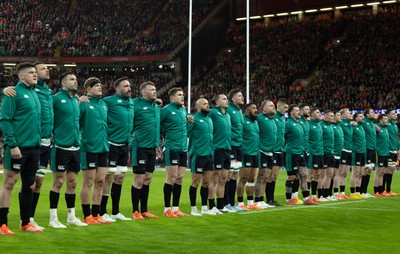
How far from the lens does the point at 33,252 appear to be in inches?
321

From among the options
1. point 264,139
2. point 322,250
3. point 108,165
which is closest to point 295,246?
point 322,250

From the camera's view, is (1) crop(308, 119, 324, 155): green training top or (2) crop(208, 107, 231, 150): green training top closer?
(2) crop(208, 107, 231, 150): green training top

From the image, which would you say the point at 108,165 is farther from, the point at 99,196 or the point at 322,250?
the point at 322,250

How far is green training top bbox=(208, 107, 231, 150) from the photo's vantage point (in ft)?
45.0

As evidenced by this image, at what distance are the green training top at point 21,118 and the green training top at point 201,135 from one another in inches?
157

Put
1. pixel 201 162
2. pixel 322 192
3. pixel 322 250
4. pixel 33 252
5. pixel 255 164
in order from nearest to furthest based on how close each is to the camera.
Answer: pixel 33 252 < pixel 322 250 < pixel 201 162 < pixel 255 164 < pixel 322 192

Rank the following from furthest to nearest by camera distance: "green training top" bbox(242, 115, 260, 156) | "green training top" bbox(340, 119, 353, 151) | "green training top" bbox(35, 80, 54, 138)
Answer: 1. "green training top" bbox(340, 119, 353, 151)
2. "green training top" bbox(242, 115, 260, 156)
3. "green training top" bbox(35, 80, 54, 138)

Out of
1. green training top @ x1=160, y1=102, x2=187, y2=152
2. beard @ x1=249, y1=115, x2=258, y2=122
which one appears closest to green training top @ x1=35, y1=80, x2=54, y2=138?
green training top @ x1=160, y1=102, x2=187, y2=152

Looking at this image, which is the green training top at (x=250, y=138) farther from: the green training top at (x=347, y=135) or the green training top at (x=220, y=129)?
the green training top at (x=347, y=135)

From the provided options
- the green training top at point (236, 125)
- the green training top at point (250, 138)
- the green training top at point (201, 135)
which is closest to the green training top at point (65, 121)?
the green training top at point (201, 135)

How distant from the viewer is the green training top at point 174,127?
1292 centimetres

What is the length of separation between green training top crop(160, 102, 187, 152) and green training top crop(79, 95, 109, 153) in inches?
69.3

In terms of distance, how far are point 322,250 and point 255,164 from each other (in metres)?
5.98

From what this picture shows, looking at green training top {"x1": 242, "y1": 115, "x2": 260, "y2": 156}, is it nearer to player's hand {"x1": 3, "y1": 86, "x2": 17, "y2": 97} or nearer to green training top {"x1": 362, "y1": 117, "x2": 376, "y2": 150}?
green training top {"x1": 362, "y1": 117, "x2": 376, "y2": 150}
